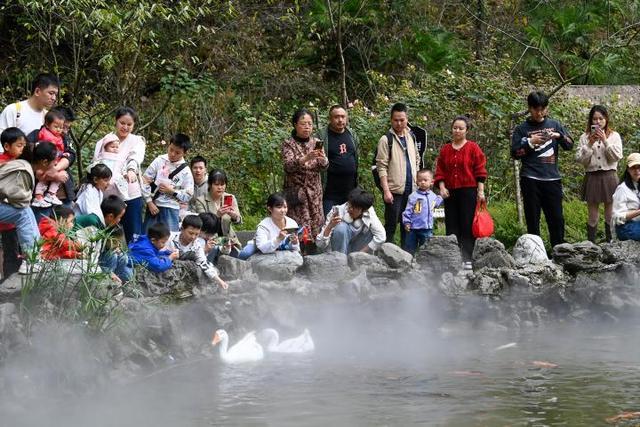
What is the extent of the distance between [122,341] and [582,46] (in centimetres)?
1407

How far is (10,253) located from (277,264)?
7.82 feet

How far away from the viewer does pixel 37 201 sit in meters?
9.07

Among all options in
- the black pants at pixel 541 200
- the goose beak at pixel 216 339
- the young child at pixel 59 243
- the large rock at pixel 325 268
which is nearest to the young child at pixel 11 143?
the young child at pixel 59 243

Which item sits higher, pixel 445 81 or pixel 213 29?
pixel 213 29

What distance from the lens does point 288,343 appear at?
9055 millimetres

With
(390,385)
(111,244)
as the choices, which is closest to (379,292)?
(390,385)

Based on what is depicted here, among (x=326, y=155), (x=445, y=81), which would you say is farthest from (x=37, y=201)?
(x=445, y=81)

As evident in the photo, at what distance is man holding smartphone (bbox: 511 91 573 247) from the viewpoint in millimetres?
11180

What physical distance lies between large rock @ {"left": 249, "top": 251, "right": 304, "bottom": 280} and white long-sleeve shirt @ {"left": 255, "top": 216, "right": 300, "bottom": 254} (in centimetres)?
6

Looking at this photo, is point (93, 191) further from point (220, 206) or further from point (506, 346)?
point (506, 346)

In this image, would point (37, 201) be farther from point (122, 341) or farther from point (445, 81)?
point (445, 81)

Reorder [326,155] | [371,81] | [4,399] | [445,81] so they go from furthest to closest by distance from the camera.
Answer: [371,81] < [445,81] < [326,155] < [4,399]

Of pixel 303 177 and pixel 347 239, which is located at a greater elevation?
pixel 303 177

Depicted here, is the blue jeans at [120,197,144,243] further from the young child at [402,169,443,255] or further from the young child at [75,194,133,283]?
the young child at [402,169,443,255]
